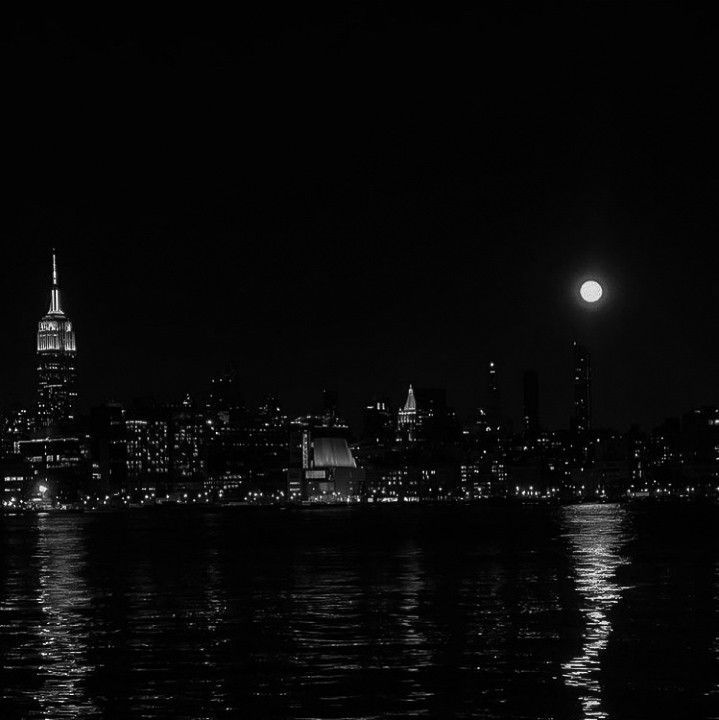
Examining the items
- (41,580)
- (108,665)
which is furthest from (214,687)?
(41,580)

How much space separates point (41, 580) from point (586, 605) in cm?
2879

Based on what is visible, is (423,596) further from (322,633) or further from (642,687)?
(642,687)

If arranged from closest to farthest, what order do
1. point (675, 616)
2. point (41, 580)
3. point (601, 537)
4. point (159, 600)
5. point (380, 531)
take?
point (675, 616) < point (159, 600) < point (41, 580) < point (601, 537) < point (380, 531)

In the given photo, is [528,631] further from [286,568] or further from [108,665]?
[286,568]

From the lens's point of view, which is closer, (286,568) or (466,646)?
(466,646)

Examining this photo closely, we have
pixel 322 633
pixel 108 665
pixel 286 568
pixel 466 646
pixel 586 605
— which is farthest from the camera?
pixel 286 568

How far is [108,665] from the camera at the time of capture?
3766 cm

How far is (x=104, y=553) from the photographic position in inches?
3863

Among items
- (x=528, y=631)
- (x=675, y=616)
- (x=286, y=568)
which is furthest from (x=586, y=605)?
(x=286, y=568)

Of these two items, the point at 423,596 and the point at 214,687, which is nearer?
the point at 214,687

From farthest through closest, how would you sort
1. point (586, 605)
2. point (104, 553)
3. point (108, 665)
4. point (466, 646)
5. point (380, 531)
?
point (380, 531) < point (104, 553) < point (586, 605) < point (466, 646) < point (108, 665)

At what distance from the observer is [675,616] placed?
48.6 m

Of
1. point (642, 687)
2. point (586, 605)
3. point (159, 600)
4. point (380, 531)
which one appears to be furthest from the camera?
point (380, 531)

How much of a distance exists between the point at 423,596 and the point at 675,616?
12.6 meters
